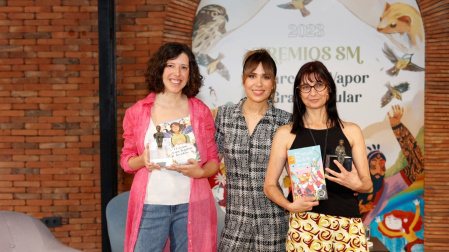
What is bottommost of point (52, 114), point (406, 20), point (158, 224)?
point (158, 224)

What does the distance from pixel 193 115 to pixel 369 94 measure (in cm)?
286

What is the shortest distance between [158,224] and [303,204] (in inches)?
32.5

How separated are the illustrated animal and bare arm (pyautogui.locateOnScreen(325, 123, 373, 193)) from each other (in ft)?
9.41

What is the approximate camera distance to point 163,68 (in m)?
2.44

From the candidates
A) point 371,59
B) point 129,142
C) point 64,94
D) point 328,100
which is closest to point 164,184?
point 129,142

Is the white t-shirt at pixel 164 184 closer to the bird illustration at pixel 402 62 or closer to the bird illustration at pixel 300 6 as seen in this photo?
the bird illustration at pixel 300 6

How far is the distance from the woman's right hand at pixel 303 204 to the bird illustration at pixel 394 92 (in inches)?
116

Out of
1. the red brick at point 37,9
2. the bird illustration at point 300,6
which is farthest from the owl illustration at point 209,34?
the red brick at point 37,9

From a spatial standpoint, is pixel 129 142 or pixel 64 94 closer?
pixel 129 142

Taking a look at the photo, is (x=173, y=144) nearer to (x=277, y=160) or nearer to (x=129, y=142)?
(x=129, y=142)

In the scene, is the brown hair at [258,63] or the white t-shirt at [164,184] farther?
the brown hair at [258,63]

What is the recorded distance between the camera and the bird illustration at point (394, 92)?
460 cm

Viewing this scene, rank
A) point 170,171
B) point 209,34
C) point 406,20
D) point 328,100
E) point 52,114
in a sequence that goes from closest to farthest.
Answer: point 328,100 < point 170,171 < point 406,20 < point 209,34 < point 52,114

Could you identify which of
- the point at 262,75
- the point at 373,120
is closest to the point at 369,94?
the point at 373,120
